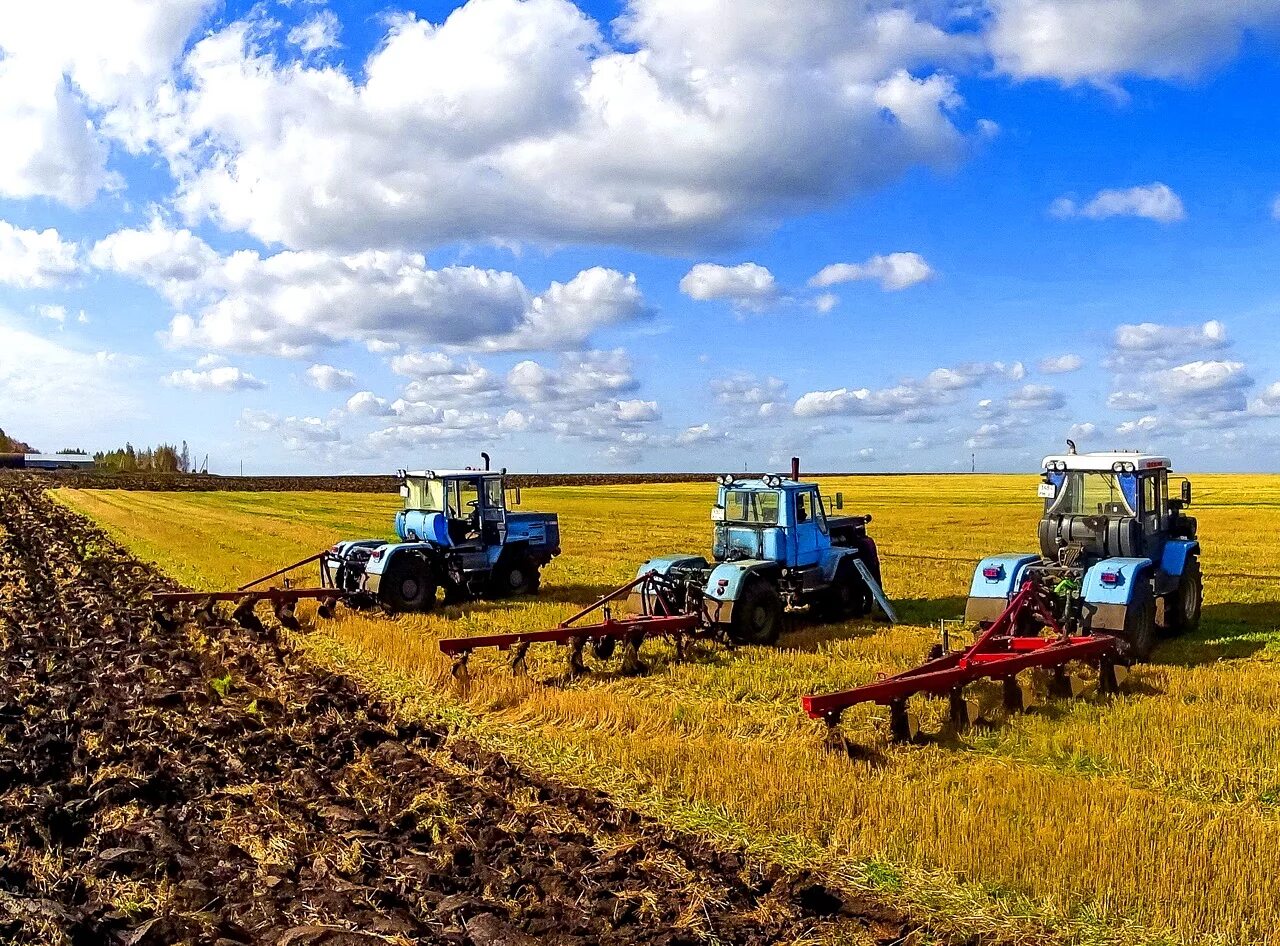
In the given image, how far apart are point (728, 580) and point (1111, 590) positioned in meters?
4.13

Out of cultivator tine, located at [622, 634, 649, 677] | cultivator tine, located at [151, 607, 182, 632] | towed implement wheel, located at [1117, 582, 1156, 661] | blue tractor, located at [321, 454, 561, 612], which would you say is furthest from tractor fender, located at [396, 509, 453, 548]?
towed implement wheel, located at [1117, 582, 1156, 661]

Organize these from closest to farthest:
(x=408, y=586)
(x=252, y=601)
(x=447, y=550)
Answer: (x=252, y=601)
(x=408, y=586)
(x=447, y=550)

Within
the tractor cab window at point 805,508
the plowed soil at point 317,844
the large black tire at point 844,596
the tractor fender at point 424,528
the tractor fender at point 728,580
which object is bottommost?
the plowed soil at point 317,844

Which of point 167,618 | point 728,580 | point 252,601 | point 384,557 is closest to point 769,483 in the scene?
point 728,580

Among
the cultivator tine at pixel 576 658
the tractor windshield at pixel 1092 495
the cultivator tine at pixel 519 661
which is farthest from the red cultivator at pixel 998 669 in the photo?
the cultivator tine at pixel 519 661

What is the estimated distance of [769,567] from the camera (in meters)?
12.5

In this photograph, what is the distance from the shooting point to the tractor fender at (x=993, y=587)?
11.3 m

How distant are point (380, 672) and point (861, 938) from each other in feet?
23.9

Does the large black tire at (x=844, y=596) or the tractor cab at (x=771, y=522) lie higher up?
the tractor cab at (x=771, y=522)

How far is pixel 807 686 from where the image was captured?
979cm

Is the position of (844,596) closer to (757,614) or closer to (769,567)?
(769,567)

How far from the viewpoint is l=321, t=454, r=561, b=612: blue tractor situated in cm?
1495

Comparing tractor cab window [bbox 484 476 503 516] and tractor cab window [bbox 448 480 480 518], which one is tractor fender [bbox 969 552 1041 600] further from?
tractor cab window [bbox 448 480 480 518]

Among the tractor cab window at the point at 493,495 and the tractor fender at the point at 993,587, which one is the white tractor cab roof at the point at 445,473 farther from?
the tractor fender at the point at 993,587
